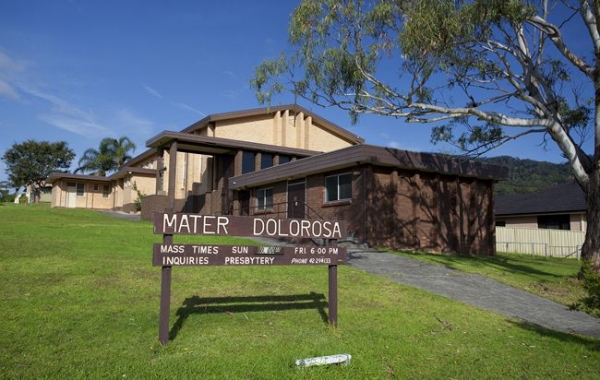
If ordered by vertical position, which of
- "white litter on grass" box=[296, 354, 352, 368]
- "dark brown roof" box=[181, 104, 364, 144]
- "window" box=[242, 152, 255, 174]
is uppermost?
"dark brown roof" box=[181, 104, 364, 144]

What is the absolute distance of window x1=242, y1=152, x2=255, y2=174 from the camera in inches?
1018

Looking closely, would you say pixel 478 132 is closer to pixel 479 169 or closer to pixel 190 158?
pixel 479 169

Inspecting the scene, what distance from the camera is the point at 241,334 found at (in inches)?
254

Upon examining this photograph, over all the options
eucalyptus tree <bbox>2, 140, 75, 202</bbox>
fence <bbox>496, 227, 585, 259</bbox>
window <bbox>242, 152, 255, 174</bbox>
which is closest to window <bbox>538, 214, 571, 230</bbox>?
fence <bbox>496, 227, 585, 259</bbox>

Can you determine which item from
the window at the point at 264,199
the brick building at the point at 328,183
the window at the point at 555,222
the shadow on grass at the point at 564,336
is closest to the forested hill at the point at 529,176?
the window at the point at 555,222

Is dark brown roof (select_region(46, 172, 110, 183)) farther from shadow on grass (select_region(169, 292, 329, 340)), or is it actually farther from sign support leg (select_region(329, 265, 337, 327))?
sign support leg (select_region(329, 265, 337, 327))

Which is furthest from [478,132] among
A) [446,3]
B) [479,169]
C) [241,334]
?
[241,334]

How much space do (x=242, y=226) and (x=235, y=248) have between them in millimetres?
312

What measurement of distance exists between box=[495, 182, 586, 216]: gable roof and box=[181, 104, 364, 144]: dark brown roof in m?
12.6

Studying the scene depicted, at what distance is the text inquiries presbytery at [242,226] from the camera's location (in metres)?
6.06

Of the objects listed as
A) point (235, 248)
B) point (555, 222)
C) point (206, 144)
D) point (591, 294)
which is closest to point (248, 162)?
point (206, 144)

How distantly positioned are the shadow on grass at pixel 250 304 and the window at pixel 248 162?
1750cm

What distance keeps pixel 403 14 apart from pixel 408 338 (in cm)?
1016

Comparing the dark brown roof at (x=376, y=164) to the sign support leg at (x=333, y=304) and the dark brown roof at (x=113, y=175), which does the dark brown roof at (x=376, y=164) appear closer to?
the sign support leg at (x=333, y=304)
